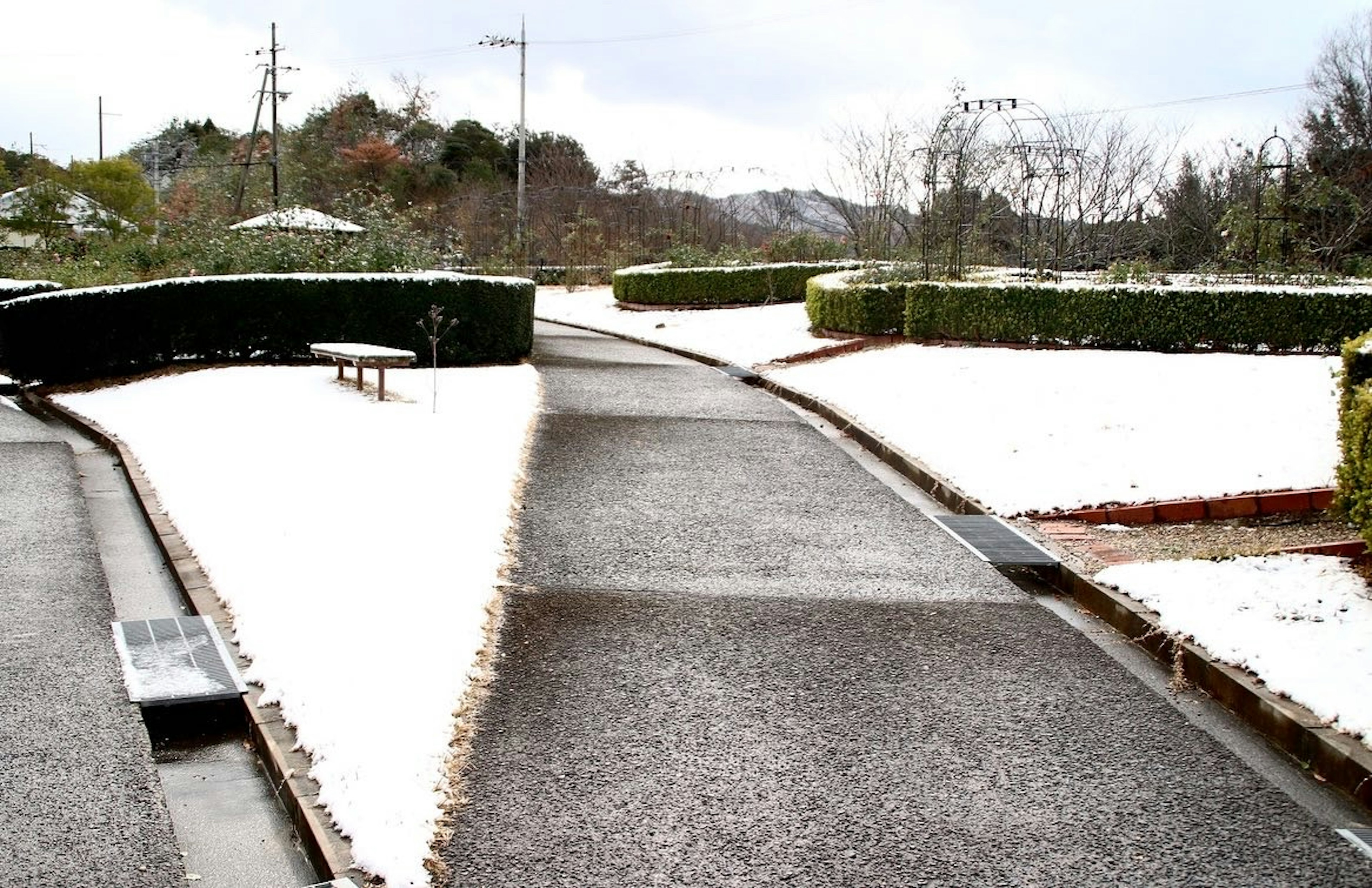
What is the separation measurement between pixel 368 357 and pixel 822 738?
305 inches

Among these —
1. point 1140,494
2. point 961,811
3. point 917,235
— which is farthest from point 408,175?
point 961,811

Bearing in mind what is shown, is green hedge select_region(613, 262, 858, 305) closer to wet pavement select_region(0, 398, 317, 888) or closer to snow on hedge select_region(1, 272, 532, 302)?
snow on hedge select_region(1, 272, 532, 302)

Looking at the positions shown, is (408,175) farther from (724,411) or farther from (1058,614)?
(1058,614)

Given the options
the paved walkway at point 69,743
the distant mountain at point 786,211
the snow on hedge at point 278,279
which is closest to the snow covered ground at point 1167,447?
the paved walkway at point 69,743

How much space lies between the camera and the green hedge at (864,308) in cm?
1489

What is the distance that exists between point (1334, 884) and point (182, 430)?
9.01 meters

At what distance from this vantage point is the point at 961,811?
354cm

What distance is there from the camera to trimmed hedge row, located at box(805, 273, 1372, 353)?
1234cm

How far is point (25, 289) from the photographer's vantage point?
16828mm

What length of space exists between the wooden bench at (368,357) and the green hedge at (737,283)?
40.5 ft

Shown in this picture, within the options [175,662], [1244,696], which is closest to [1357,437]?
[1244,696]

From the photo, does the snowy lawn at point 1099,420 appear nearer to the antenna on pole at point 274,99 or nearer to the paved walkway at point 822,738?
the paved walkway at point 822,738

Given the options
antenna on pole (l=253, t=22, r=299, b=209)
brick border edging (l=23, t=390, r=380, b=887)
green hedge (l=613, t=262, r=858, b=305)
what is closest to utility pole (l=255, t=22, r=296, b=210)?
antenna on pole (l=253, t=22, r=299, b=209)

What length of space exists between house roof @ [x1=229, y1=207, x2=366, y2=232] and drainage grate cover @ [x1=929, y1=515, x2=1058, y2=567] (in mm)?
11432
